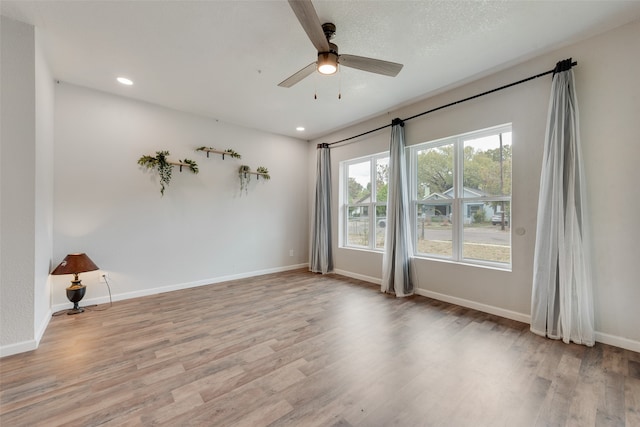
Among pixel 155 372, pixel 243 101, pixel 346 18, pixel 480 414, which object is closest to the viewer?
pixel 480 414

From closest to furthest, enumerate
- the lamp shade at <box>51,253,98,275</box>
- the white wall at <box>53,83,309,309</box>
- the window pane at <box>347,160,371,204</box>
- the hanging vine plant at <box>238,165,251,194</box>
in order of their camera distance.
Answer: the lamp shade at <box>51,253,98,275</box> < the white wall at <box>53,83,309,309</box> < the hanging vine plant at <box>238,165,251,194</box> < the window pane at <box>347,160,371,204</box>

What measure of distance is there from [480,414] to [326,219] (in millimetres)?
4077

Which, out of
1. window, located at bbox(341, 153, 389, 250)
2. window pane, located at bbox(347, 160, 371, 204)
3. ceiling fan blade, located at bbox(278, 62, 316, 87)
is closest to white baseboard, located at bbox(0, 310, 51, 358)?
ceiling fan blade, located at bbox(278, 62, 316, 87)

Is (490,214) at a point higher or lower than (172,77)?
lower

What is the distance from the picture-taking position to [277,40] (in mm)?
2525

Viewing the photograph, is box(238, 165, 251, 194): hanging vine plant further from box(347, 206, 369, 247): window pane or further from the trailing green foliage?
box(347, 206, 369, 247): window pane

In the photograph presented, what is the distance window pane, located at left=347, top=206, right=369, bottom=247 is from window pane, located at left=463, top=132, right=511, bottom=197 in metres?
1.89

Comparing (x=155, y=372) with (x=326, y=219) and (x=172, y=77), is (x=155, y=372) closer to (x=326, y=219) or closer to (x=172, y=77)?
(x=172, y=77)

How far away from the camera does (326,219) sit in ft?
17.8

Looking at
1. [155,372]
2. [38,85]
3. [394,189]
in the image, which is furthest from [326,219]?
[38,85]

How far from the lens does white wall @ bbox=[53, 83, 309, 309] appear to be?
3402 mm

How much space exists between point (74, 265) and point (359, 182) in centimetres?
448

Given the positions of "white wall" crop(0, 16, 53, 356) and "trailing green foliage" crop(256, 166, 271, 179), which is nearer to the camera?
"white wall" crop(0, 16, 53, 356)

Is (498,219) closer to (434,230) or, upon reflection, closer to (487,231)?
(487,231)
